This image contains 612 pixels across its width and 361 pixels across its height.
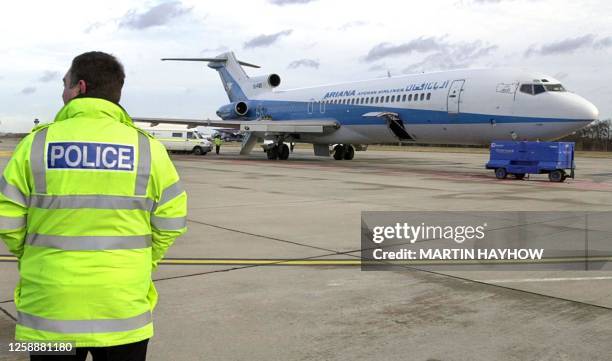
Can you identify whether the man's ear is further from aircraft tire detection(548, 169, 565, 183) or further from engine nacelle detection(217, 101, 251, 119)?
engine nacelle detection(217, 101, 251, 119)

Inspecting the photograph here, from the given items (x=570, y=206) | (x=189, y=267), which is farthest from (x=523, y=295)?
(x=570, y=206)

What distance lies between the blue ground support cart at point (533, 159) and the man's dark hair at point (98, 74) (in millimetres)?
16656

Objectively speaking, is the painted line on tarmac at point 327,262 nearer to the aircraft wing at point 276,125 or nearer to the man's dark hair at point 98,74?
the man's dark hair at point 98,74

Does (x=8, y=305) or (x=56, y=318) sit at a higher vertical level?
(x=56, y=318)

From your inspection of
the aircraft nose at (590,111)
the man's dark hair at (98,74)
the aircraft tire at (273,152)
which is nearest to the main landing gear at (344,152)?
the aircraft tire at (273,152)

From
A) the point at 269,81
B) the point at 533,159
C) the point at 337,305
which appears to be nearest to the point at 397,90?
the point at 533,159

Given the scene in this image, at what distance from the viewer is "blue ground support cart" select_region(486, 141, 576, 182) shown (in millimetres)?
17266

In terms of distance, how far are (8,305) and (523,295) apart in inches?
173

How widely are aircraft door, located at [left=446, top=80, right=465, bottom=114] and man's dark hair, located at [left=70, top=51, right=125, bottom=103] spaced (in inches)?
778

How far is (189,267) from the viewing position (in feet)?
20.2

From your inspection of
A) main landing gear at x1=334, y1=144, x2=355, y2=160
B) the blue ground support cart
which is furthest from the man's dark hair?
main landing gear at x1=334, y1=144, x2=355, y2=160

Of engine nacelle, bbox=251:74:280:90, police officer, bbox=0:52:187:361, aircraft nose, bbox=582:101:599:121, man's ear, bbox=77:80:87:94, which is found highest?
engine nacelle, bbox=251:74:280:90

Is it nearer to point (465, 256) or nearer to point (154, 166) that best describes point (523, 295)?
point (465, 256)

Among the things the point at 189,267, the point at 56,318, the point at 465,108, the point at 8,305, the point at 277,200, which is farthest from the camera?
the point at 465,108
